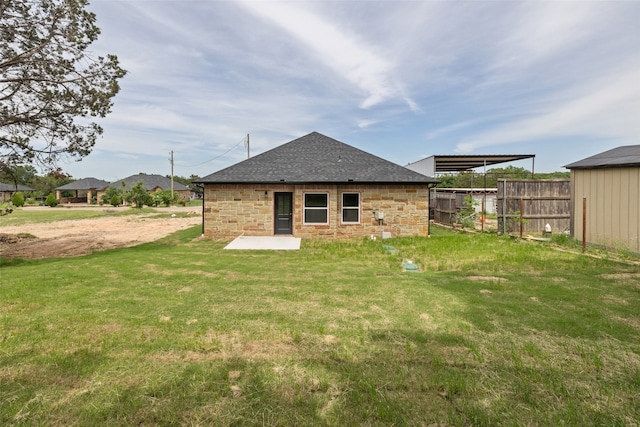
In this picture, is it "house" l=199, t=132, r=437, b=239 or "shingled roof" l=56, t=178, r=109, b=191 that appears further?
"shingled roof" l=56, t=178, r=109, b=191

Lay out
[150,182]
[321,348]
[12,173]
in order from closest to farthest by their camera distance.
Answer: [321,348] < [12,173] < [150,182]

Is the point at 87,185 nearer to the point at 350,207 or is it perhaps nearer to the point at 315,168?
the point at 315,168

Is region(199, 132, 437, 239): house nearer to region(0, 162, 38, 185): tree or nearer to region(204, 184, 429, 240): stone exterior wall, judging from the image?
region(204, 184, 429, 240): stone exterior wall

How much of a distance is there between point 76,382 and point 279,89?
828 inches

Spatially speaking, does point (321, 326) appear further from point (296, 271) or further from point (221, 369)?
point (296, 271)

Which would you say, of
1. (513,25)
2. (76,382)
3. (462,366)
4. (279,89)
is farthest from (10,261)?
(513,25)

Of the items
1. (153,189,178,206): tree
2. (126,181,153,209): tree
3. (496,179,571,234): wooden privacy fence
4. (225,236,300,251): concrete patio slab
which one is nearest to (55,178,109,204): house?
(153,189,178,206): tree

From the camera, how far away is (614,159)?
36.1ft

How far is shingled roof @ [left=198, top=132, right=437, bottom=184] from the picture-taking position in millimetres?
14742

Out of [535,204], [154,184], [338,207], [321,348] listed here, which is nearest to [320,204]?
[338,207]

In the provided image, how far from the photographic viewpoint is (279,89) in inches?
847

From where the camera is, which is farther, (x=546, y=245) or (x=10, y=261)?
(x=546, y=245)

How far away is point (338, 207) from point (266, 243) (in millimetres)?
3964

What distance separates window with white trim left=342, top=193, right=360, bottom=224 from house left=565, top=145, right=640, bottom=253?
27.8ft
